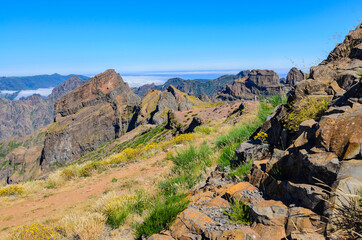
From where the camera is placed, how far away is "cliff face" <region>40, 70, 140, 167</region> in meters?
143

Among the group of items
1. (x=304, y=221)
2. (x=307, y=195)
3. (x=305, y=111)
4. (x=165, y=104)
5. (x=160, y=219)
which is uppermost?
(x=305, y=111)

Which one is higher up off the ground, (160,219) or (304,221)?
Result: (304,221)

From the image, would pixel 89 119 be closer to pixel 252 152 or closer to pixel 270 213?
pixel 252 152

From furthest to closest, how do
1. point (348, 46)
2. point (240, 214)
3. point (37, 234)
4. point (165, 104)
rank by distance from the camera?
point (165, 104) < point (348, 46) < point (37, 234) < point (240, 214)

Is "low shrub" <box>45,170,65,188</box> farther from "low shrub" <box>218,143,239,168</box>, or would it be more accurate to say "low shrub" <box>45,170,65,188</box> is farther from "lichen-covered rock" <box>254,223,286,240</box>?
"lichen-covered rock" <box>254,223,286,240</box>

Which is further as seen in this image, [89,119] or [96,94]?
[96,94]

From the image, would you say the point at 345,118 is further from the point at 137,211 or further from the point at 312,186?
the point at 137,211

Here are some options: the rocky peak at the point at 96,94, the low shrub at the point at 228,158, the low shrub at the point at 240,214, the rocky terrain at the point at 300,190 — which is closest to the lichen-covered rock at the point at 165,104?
the rocky peak at the point at 96,94

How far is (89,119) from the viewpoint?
499 feet

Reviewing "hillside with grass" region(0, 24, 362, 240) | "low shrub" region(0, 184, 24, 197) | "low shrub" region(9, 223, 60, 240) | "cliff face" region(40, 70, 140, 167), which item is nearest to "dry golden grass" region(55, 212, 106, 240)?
"hillside with grass" region(0, 24, 362, 240)

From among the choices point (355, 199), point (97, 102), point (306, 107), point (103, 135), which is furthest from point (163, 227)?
point (97, 102)

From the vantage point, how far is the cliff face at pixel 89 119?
5645 inches

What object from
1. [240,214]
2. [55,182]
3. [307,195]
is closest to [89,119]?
[55,182]

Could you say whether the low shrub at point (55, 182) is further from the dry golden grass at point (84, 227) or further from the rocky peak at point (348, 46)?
the rocky peak at point (348, 46)
